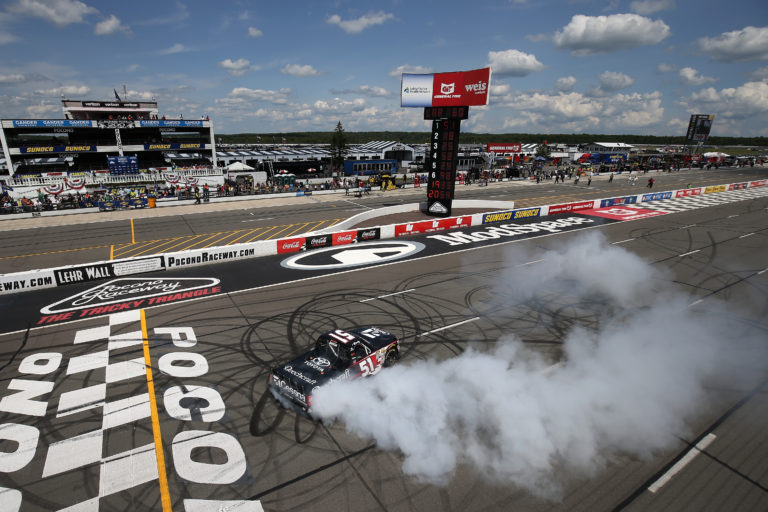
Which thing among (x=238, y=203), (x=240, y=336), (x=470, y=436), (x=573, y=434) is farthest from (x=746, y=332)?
(x=238, y=203)

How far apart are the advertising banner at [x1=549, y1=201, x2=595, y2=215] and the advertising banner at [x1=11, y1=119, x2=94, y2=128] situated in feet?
197

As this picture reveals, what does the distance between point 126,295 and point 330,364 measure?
11.5 meters

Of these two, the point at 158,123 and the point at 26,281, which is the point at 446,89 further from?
the point at 158,123

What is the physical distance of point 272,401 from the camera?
902 cm

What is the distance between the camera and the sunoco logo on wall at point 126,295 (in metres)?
14.0

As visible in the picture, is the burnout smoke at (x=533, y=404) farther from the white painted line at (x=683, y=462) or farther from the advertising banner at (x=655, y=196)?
the advertising banner at (x=655, y=196)

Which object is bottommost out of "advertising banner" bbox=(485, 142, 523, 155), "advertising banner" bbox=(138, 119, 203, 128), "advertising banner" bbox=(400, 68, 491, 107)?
"advertising banner" bbox=(485, 142, 523, 155)

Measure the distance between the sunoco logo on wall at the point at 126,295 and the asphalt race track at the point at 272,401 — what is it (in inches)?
6.0

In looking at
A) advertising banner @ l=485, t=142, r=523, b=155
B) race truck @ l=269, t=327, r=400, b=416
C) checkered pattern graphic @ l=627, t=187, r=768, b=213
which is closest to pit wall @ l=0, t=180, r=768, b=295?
checkered pattern graphic @ l=627, t=187, r=768, b=213

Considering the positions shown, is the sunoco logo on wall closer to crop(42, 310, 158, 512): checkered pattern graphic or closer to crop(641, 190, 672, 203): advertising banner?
crop(42, 310, 158, 512): checkered pattern graphic

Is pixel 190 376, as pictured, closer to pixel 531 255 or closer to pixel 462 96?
pixel 531 255

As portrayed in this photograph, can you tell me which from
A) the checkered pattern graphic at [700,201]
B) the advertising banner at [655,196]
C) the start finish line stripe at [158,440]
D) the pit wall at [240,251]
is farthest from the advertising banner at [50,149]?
the advertising banner at [655,196]

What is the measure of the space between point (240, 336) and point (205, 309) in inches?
120

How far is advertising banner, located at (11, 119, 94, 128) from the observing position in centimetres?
4875
